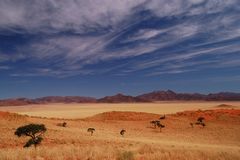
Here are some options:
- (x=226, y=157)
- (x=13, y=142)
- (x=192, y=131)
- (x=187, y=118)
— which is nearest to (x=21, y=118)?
(x=13, y=142)

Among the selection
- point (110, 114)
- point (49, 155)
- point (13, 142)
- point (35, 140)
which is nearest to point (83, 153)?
point (49, 155)

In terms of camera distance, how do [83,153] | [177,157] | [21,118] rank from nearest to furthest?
1. [177,157]
2. [83,153]
3. [21,118]

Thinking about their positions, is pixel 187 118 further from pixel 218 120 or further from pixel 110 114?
pixel 110 114

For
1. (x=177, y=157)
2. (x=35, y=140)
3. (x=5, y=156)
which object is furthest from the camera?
(x=35, y=140)

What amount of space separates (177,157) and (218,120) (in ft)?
172

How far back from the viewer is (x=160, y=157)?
12477 millimetres

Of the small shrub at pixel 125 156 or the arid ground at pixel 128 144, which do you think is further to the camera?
the arid ground at pixel 128 144

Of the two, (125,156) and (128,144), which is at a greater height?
(125,156)

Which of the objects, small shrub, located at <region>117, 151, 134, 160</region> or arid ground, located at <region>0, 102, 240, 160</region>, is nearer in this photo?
small shrub, located at <region>117, 151, 134, 160</region>

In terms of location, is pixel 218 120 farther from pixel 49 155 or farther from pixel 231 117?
pixel 49 155

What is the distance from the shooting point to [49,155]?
13.4 m

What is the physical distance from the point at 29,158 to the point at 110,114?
59.6 m

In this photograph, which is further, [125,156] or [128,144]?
[128,144]

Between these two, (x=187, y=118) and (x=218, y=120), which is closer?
(x=218, y=120)
